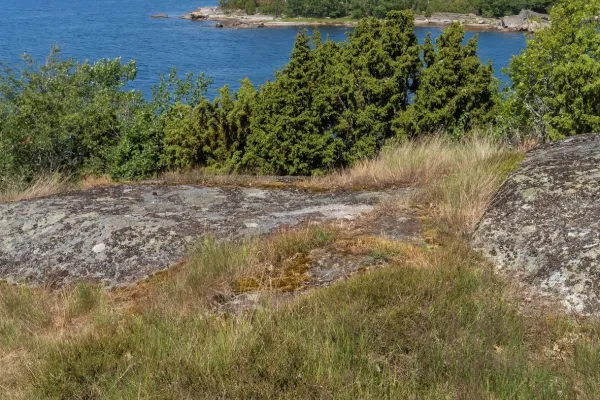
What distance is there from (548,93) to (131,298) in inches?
403

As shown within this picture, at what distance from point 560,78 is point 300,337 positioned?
32.2 ft

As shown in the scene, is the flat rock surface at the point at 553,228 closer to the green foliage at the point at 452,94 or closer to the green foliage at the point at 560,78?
the green foliage at the point at 560,78

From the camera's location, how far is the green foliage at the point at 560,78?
11617mm

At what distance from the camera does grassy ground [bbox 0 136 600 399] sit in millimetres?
3637

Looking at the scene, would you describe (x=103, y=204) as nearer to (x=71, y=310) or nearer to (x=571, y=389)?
(x=71, y=310)

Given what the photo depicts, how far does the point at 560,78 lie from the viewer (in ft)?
39.1

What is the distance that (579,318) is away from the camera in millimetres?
4539

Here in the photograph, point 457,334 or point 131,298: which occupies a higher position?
point 457,334

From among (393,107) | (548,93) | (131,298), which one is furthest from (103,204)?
(548,93)

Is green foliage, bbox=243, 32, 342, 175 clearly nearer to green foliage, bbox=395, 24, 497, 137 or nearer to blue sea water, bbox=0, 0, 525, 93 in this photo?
green foliage, bbox=395, 24, 497, 137

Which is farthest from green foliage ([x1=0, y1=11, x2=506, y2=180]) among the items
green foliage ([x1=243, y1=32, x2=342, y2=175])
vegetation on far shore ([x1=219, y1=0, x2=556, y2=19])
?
vegetation on far shore ([x1=219, y1=0, x2=556, y2=19])

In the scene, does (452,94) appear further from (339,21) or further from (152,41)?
(339,21)

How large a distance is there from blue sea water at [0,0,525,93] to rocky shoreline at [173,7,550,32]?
18.8ft

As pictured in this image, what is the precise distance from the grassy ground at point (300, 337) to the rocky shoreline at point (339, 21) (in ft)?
344
